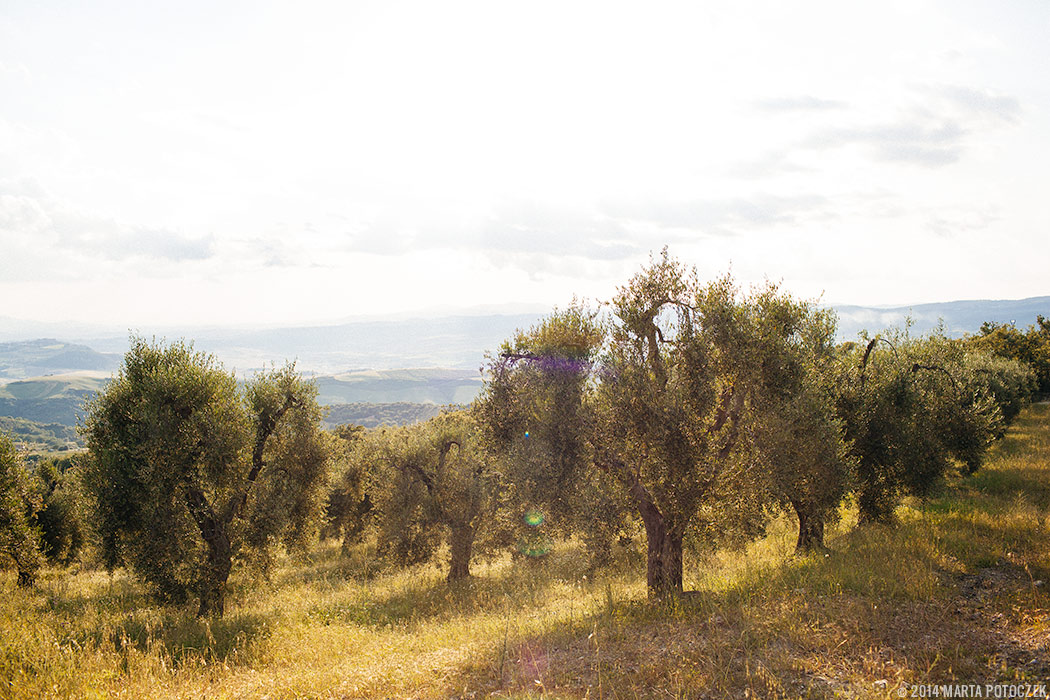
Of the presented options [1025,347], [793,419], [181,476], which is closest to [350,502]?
[181,476]

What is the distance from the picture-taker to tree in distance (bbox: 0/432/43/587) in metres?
23.3

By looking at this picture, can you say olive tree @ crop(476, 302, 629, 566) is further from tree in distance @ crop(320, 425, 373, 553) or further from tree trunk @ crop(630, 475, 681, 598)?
tree in distance @ crop(320, 425, 373, 553)

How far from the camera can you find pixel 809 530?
22.4 m

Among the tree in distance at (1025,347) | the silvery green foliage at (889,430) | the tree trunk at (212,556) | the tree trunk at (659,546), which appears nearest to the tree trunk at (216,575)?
the tree trunk at (212,556)

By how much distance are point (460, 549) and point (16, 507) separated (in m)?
22.1

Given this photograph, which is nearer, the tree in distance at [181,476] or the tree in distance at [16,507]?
the tree in distance at [181,476]

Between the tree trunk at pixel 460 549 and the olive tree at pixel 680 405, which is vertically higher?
the olive tree at pixel 680 405

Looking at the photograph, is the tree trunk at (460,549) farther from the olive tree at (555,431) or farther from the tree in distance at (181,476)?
the olive tree at (555,431)

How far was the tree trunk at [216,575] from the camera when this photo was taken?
65.1 ft

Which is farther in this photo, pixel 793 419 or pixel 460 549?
pixel 460 549

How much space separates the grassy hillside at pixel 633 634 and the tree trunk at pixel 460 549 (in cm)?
440

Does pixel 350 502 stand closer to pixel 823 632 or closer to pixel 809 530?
pixel 809 530

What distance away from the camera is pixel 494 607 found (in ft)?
72.0

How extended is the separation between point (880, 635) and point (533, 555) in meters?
23.0
